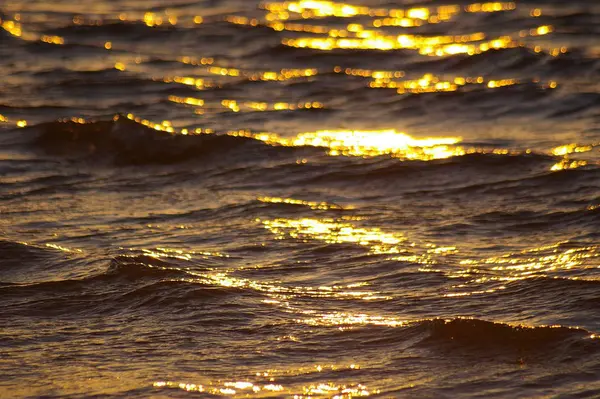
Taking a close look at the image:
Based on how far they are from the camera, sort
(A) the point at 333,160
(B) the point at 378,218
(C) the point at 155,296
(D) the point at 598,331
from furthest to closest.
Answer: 1. (A) the point at 333,160
2. (B) the point at 378,218
3. (C) the point at 155,296
4. (D) the point at 598,331

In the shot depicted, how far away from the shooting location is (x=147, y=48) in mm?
12992

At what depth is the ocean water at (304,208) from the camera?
469 cm

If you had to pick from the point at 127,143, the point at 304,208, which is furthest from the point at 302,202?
the point at 127,143

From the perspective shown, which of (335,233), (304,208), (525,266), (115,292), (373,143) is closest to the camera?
(115,292)

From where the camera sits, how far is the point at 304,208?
7.18 metres

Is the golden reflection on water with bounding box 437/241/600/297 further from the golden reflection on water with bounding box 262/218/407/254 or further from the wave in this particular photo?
the wave

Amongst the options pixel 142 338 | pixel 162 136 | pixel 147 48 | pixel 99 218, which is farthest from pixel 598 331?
pixel 147 48

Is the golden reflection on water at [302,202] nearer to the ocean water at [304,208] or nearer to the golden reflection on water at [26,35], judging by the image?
the ocean water at [304,208]

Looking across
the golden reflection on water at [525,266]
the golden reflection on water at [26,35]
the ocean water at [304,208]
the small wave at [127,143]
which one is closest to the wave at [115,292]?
the ocean water at [304,208]

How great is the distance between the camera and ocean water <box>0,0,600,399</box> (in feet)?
15.4

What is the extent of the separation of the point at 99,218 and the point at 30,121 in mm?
3142

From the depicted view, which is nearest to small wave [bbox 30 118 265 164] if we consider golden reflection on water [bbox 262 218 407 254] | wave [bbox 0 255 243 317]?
golden reflection on water [bbox 262 218 407 254]

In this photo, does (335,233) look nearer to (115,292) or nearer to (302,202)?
(302,202)

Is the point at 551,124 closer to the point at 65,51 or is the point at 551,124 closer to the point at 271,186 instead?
the point at 271,186
